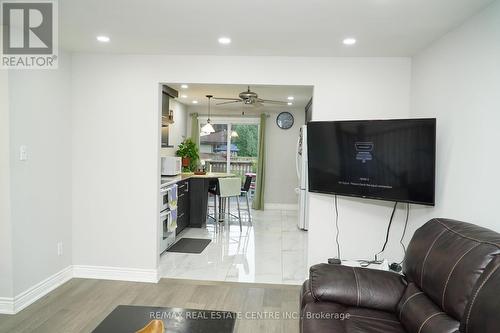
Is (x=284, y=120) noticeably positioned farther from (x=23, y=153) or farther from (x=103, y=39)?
(x=23, y=153)

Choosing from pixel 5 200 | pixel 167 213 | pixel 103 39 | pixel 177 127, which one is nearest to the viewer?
pixel 5 200

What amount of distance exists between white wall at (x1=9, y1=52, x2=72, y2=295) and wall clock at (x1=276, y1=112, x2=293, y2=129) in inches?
204

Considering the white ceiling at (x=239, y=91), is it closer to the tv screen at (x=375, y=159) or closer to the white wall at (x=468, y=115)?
the tv screen at (x=375, y=159)

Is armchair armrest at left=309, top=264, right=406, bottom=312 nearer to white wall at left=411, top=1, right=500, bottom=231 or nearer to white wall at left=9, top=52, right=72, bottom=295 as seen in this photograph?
white wall at left=411, top=1, right=500, bottom=231

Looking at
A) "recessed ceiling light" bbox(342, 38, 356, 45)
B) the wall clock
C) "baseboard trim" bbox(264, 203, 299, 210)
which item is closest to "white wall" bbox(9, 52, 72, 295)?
"recessed ceiling light" bbox(342, 38, 356, 45)

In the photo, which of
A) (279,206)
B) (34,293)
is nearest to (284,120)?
(279,206)

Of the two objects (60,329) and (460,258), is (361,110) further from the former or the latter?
(60,329)

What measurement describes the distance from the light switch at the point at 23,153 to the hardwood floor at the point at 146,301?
51.5 inches

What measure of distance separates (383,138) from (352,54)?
3.19 ft

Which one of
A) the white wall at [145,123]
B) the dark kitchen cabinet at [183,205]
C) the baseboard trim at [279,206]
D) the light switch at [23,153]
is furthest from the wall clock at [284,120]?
the light switch at [23,153]

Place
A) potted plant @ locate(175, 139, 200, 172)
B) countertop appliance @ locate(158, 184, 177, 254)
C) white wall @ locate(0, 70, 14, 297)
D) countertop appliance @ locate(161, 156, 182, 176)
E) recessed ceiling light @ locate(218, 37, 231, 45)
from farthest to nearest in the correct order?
1. potted plant @ locate(175, 139, 200, 172)
2. countertop appliance @ locate(161, 156, 182, 176)
3. countertop appliance @ locate(158, 184, 177, 254)
4. recessed ceiling light @ locate(218, 37, 231, 45)
5. white wall @ locate(0, 70, 14, 297)

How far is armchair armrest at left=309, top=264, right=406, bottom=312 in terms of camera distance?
2.14m

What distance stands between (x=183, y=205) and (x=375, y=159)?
11.6ft

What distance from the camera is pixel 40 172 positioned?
3.16m
